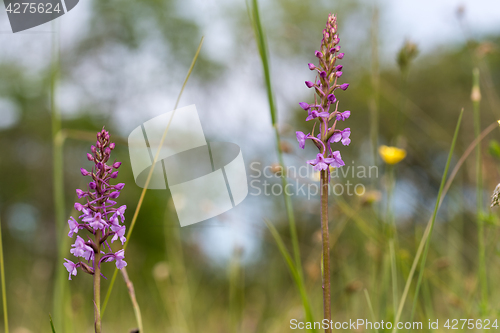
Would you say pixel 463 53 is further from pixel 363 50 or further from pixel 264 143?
pixel 264 143

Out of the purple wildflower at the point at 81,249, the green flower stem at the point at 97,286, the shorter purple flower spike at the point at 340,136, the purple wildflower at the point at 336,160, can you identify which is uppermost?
the shorter purple flower spike at the point at 340,136

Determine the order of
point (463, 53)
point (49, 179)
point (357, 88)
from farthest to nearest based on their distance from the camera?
1. point (357, 88)
2. point (463, 53)
3. point (49, 179)

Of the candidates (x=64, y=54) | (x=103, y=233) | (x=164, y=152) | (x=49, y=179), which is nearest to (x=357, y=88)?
(x=64, y=54)

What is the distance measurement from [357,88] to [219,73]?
5.02 meters

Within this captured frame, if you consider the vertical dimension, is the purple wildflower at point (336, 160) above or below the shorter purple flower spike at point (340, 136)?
below

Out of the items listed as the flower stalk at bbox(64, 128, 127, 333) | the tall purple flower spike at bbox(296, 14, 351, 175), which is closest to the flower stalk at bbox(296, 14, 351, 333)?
the tall purple flower spike at bbox(296, 14, 351, 175)

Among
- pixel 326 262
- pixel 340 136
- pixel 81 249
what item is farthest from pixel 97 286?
pixel 340 136

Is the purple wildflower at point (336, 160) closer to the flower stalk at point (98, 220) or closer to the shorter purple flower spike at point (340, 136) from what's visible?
the shorter purple flower spike at point (340, 136)

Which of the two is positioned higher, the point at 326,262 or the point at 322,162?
the point at 322,162

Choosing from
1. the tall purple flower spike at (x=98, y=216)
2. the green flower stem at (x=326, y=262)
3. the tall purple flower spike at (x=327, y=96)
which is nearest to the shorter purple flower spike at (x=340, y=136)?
the tall purple flower spike at (x=327, y=96)

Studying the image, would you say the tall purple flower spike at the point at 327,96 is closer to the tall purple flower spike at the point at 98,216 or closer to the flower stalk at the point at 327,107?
the flower stalk at the point at 327,107

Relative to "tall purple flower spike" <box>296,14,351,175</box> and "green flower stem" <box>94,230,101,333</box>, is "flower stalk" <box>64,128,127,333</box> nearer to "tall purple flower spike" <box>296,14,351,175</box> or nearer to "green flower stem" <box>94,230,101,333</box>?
"green flower stem" <box>94,230,101,333</box>

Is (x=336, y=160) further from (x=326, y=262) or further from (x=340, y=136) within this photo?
(x=326, y=262)

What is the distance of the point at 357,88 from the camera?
41.0 feet
